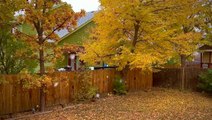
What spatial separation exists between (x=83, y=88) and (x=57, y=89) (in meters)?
1.58

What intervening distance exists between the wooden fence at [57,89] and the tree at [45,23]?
639 mm

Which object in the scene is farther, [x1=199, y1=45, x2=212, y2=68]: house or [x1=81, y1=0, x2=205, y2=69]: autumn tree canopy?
[x1=199, y1=45, x2=212, y2=68]: house

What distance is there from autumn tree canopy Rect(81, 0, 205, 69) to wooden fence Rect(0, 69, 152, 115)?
1264 mm

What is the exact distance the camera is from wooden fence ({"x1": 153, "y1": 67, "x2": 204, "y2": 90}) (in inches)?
798

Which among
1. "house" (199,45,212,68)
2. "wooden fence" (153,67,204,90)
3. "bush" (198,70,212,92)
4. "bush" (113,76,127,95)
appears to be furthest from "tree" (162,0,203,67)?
"house" (199,45,212,68)

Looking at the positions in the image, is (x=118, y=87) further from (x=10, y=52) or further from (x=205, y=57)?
(x=205, y=57)

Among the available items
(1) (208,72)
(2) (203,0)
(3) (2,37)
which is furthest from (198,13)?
(3) (2,37)

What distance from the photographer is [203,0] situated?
20672 mm

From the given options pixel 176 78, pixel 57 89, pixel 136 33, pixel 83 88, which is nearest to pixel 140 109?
pixel 83 88

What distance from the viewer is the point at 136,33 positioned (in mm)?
17094

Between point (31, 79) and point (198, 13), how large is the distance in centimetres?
1413

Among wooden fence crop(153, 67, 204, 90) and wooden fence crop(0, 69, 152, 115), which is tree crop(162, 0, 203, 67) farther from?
wooden fence crop(0, 69, 152, 115)

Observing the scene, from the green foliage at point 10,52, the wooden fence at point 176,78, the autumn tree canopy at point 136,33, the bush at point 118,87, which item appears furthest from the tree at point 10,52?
the wooden fence at point 176,78

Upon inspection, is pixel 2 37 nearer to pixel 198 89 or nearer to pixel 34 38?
pixel 34 38
